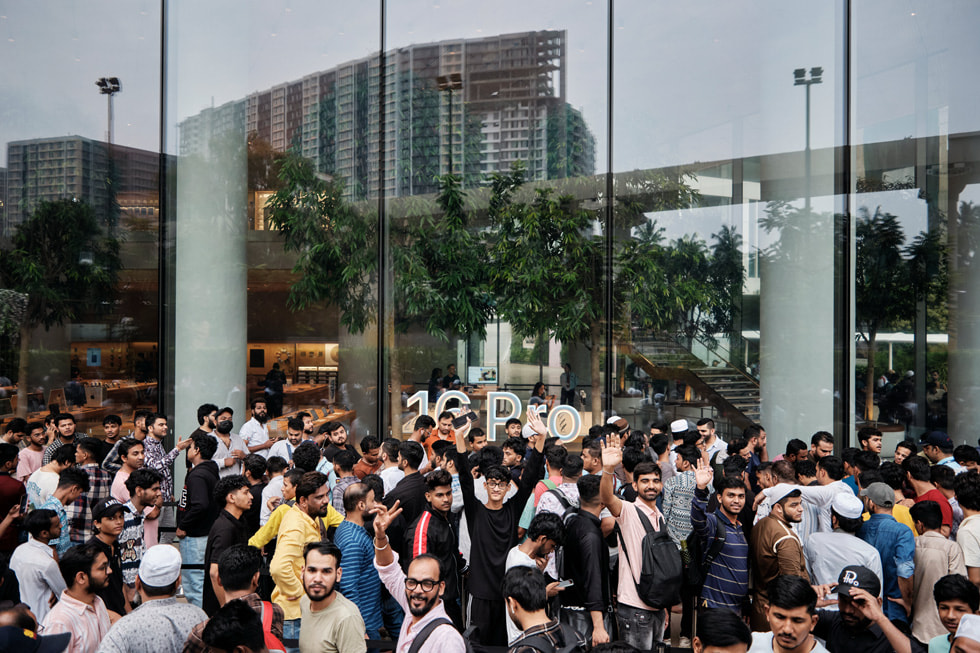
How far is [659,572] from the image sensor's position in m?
4.86

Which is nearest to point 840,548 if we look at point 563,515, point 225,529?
point 563,515

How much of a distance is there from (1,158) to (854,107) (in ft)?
44.1

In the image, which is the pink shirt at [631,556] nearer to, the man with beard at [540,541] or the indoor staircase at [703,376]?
the man with beard at [540,541]

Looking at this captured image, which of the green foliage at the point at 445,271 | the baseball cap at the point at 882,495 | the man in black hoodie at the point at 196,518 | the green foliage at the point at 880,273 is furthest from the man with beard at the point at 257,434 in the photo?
the green foliage at the point at 880,273

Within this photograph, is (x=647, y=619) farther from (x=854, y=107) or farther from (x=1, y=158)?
(x=1, y=158)

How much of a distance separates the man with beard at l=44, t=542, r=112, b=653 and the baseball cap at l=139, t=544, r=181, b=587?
43 centimetres

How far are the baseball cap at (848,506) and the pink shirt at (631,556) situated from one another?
1270mm

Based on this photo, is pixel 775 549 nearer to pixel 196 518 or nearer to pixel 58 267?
pixel 196 518

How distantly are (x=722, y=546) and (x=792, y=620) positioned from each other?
1720 millimetres

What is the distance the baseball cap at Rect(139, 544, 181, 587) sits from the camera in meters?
3.62

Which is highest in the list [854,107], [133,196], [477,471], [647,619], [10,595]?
[854,107]

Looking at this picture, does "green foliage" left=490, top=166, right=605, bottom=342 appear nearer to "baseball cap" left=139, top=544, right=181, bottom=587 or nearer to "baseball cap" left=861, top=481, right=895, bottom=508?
"baseball cap" left=861, top=481, right=895, bottom=508

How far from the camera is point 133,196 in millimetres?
11164

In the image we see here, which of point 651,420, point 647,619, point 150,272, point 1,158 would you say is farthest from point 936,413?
point 1,158
